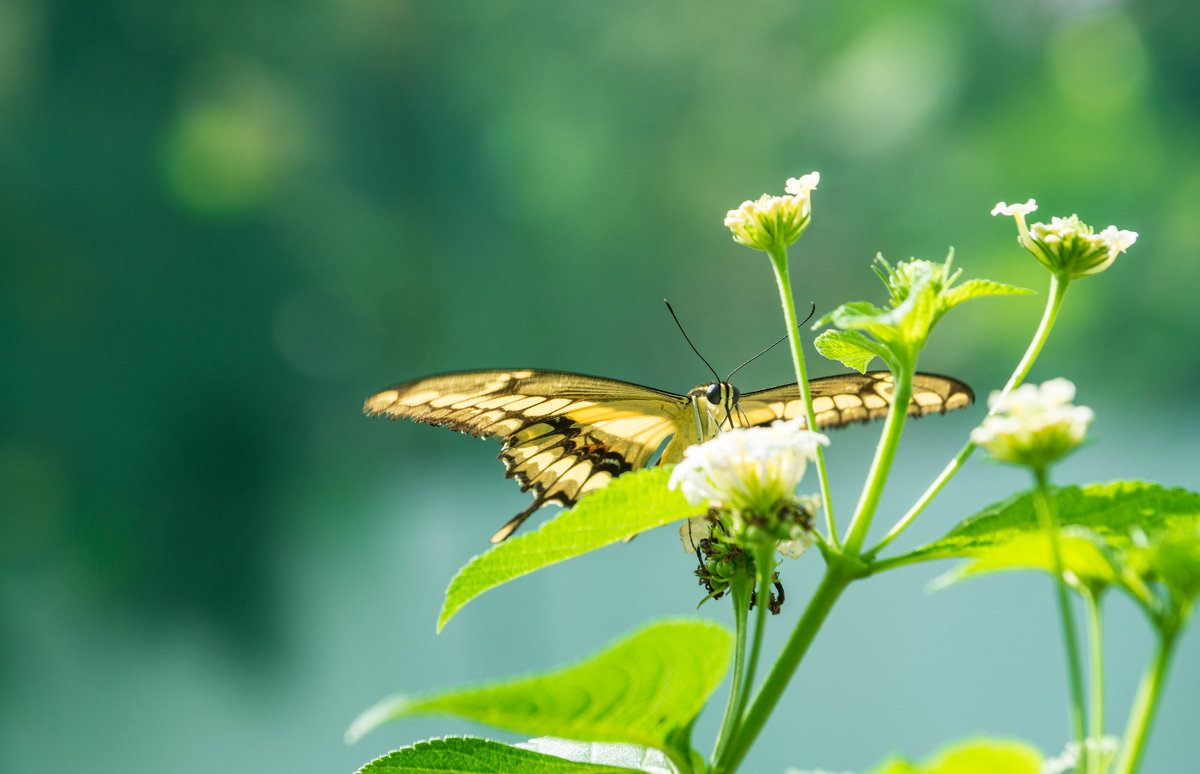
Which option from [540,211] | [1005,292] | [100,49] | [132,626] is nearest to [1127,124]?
[540,211]

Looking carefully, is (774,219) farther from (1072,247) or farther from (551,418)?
(551,418)

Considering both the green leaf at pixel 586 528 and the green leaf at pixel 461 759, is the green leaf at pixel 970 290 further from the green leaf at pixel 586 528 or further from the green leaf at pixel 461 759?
the green leaf at pixel 461 759

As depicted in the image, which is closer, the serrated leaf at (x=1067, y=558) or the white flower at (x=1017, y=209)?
the serrated leaf at (x=1067, y=558)

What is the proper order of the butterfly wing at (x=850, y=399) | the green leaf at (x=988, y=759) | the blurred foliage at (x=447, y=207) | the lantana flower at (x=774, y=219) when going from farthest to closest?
the blurred foliage at (x=447, y=207) < the butterfly wing at (x=850, y=399) < the lantana flower at (x=774, y=219) < the green leaf at (x=988, y=759)

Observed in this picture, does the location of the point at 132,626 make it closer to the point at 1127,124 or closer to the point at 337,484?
the point at 337,484

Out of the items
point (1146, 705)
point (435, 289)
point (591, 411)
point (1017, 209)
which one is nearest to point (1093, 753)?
point (1146, 705)

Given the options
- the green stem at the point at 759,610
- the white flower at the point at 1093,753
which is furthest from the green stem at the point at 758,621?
the white flower at the point at 1093,753
